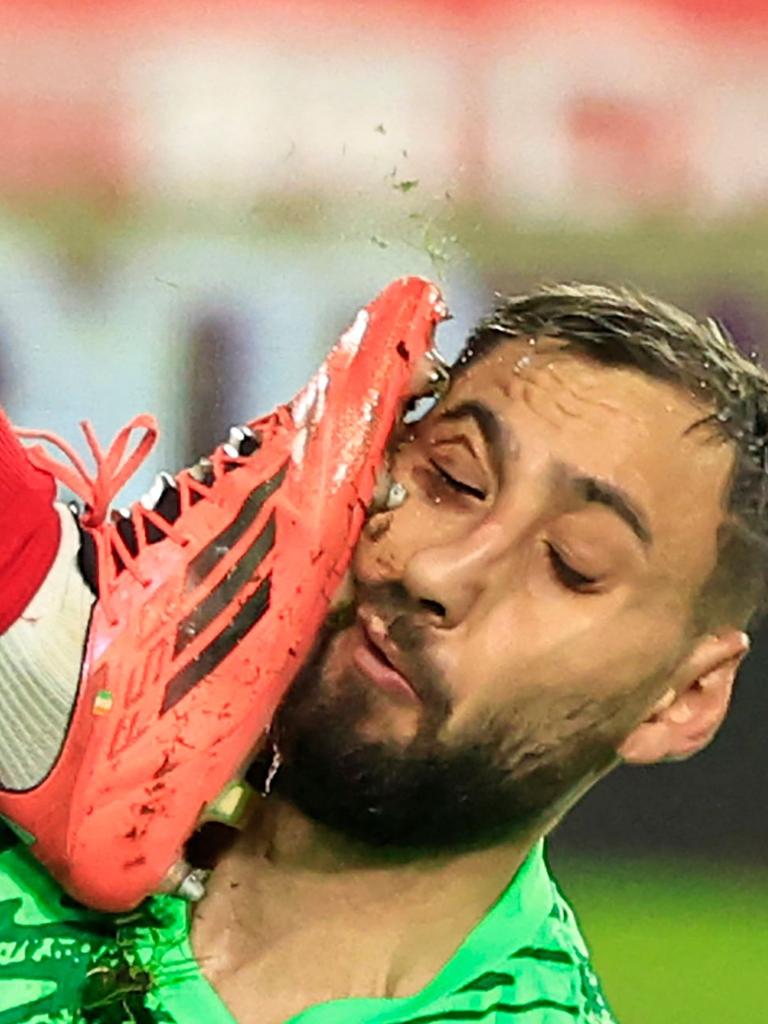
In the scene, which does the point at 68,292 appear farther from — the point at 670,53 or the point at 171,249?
the point at 670,53

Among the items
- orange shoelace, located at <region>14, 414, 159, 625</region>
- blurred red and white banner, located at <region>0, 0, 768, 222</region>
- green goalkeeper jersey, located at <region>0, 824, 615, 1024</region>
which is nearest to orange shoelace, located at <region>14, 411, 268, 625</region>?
orange shoelace, located at <region>14, 414, 159, 625</region>

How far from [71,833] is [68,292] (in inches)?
11.8

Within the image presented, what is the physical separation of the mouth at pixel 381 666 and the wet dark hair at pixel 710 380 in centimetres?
9

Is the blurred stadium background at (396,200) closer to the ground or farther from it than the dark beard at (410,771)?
farther from it

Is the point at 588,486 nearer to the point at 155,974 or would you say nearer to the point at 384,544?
the point at 384,544

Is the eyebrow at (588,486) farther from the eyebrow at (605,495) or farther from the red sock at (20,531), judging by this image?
the red sock at (20,531)

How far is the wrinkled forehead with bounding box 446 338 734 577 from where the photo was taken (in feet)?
1.65

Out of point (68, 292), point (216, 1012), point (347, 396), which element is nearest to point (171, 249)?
point (68, 292)

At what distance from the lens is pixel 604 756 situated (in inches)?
21.3

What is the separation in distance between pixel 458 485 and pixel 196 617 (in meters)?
0.10

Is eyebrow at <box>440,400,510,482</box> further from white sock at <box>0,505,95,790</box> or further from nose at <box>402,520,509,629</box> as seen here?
white sock at <box>0,505,95,790</box>

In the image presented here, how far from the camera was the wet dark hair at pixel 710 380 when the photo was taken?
0.52m

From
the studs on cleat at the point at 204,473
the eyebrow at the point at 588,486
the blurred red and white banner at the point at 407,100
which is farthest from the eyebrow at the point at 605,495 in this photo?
the blurred red and white banner at the point at 407,100

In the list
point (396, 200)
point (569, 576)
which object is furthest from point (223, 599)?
point (396, 200)
